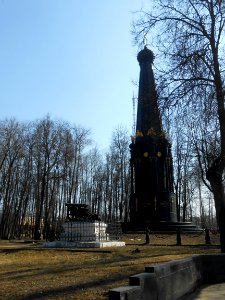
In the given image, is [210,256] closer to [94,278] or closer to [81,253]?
[94,278]

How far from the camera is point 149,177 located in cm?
3244

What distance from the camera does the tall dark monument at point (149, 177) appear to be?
103 ft

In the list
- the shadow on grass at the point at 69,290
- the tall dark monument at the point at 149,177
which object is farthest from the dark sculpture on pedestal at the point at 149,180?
the shadow on grass at the point at 69,290

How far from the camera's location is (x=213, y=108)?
43.0 feet

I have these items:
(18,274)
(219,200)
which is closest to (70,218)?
(219,200)

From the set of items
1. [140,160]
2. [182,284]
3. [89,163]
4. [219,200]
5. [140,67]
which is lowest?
[182,284]

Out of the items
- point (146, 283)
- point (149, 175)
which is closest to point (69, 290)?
point (146, 283)

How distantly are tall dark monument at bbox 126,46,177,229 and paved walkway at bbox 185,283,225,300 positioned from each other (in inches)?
840

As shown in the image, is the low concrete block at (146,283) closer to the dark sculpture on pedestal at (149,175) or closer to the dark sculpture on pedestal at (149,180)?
the dark sculpture on pedestal at (149,180)

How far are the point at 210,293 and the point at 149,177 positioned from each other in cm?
2460

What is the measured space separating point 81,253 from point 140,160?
717 inches

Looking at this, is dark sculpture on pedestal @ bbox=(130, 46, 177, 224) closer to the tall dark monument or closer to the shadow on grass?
the tall dark monument

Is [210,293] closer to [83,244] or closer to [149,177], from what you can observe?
[83,244]

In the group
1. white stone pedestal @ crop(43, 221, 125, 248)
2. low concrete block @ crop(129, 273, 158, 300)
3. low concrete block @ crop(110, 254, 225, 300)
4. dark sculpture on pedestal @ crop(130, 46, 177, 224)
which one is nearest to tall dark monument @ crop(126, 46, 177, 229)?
dark sculpture on pedestal @ crop(130, 46, 177, 224)
